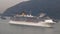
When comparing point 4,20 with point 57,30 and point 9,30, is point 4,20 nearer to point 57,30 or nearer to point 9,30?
point 9,30

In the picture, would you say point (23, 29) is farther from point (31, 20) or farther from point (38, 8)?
point (38, 8)

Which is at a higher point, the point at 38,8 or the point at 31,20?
the point at 38,8

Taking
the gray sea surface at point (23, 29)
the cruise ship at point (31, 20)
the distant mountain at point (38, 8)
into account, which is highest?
the distant mountain at point (38, 8)

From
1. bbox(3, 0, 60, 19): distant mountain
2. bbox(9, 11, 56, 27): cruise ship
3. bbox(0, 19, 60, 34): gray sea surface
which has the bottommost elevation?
bbox(0, 19, 60, 34): gray sea surface

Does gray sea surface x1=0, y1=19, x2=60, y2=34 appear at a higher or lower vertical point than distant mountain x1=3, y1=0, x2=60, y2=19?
lower

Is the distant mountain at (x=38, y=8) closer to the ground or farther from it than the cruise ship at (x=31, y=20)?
farther from it

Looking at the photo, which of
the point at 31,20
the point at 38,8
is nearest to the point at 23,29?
the point at 31,20
